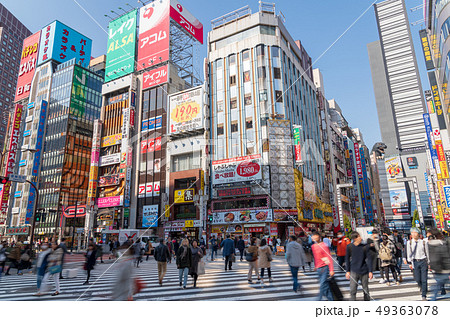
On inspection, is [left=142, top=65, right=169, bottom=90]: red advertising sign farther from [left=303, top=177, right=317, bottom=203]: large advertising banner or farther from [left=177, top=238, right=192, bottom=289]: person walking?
[left=177, top=238, right=192, bottom=289]: person walking

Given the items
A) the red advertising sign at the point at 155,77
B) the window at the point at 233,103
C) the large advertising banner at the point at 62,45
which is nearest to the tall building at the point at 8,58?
the large advertising banner at the point at 62,45

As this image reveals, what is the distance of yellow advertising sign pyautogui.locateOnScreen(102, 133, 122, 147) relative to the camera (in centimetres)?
4978

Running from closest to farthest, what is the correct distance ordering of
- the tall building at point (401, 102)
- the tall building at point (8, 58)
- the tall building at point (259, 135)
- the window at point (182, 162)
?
the tall building at point (259, 135) → the window at point (182, 162) → the tall building at point (8, 58) → the tall building at point (401, 102)

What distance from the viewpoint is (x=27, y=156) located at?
64.9m

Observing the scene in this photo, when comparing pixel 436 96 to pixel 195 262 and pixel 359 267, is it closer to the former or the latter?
pixel 359 267

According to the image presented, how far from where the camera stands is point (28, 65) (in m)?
73.1

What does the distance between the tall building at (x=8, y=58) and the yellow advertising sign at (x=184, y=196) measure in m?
74.3

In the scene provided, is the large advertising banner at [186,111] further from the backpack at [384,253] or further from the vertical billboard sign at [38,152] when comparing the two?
the vertical billboard sign at [38,152]

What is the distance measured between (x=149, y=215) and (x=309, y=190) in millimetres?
23198

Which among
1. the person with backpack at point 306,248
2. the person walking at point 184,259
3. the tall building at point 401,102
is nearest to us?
the person walking at point 184,259

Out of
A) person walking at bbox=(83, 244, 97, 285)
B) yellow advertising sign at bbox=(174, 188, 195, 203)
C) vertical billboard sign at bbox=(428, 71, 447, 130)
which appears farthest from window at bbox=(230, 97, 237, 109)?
person walking at bbox=(83, 244, 97, 285)

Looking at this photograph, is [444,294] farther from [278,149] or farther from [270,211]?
[278,149]

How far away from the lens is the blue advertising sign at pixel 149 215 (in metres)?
42.8

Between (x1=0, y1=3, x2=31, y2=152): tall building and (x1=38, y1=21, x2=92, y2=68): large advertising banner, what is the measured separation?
28.6m
